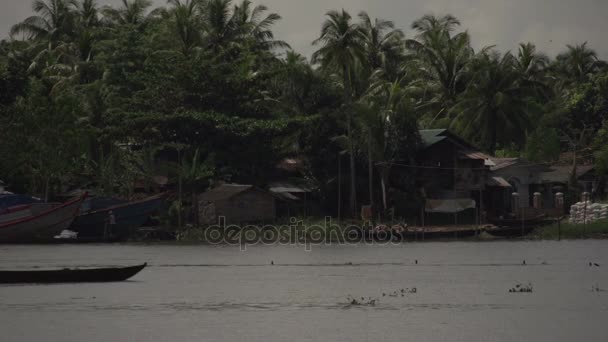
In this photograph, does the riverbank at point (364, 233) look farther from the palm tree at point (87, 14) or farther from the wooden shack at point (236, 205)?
the palm tree at point (87, 14)

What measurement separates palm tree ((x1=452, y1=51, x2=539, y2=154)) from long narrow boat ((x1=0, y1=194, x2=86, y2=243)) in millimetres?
26855

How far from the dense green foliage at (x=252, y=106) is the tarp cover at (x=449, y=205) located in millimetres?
2818

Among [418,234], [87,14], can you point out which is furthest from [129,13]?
[418,234]

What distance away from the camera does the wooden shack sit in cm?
6006

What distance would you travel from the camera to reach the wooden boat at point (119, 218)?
195ft

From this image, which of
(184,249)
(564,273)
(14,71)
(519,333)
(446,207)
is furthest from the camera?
(446,207)

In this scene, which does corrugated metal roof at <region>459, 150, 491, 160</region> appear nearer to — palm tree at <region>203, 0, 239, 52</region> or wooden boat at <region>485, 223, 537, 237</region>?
wooden boat at <region>485, 223, 537, 237</region>

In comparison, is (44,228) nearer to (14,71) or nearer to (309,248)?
(14,71)

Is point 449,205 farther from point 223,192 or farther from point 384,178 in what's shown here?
point 223,192

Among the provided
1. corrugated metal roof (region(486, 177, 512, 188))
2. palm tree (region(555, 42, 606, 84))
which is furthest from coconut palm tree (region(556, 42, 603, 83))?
corrugated metal roof (region(486, 177, 512, 188))

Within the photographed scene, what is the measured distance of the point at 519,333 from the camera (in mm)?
27312

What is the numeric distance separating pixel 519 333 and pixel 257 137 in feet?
122

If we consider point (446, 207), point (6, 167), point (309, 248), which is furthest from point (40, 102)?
point (446, 207)

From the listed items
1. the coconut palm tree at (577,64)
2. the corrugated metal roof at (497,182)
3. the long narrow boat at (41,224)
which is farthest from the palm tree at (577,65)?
the long narrow boat at (41,224)
